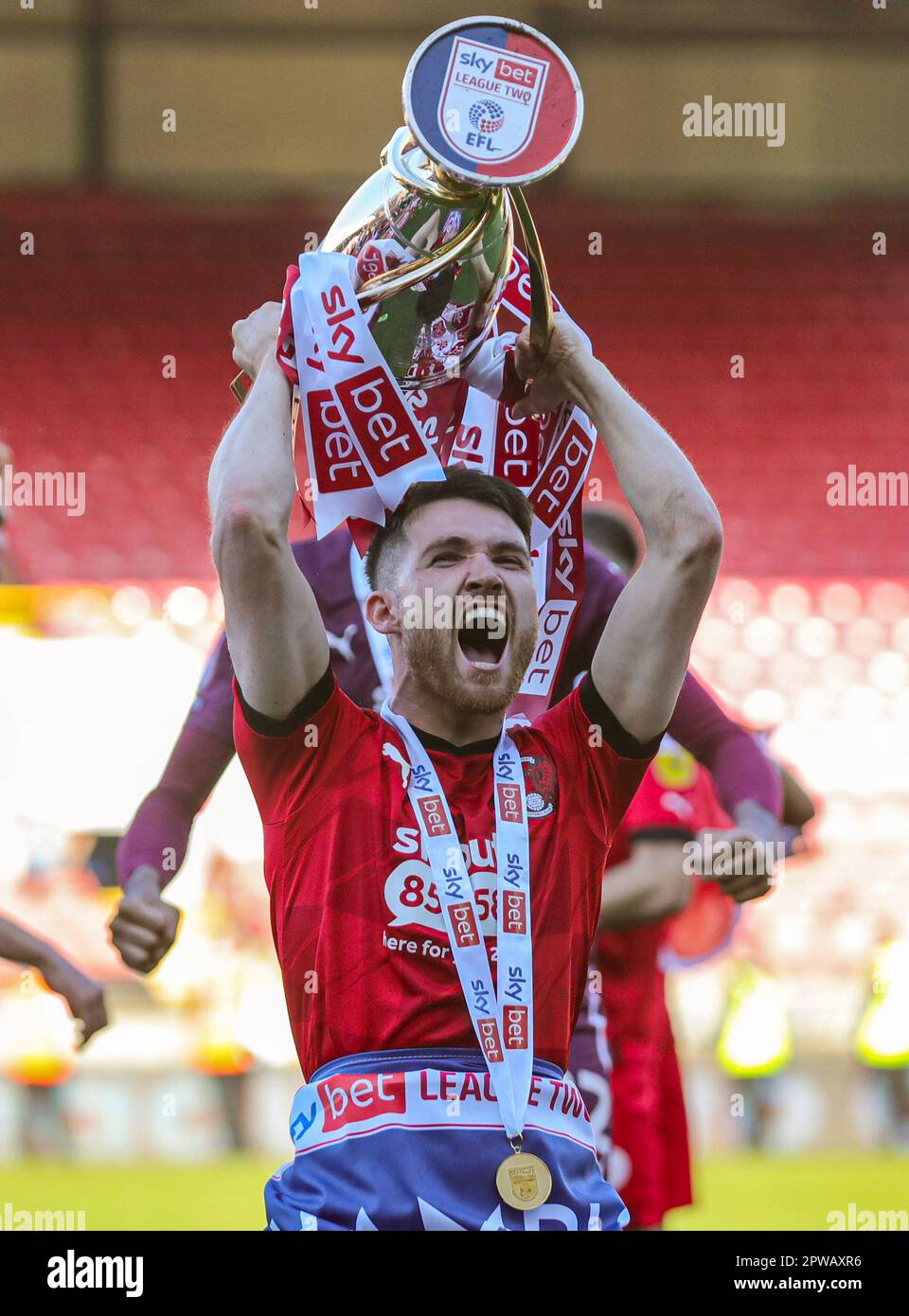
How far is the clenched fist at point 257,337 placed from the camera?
212 cm

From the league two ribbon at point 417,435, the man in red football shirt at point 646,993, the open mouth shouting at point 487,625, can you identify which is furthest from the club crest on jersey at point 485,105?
the man in red football shirt at point 646,993

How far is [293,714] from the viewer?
200 cm

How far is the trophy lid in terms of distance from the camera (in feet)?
6.49

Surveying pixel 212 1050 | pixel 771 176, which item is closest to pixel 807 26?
pixel 771 176

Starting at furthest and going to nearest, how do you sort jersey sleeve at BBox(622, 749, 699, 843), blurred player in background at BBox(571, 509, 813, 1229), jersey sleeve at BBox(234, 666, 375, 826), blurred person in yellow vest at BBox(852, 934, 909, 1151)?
1. blurred person in yellow vest at BBox(852, 934, 909, 1151)
2. jersey sleeve at BBox(622, 749, 699, 843)
3. blurred player in background at BBox(571, 509, 813, 1229)
4. jersey sleeve at BBox(234, 666, 375, 826)

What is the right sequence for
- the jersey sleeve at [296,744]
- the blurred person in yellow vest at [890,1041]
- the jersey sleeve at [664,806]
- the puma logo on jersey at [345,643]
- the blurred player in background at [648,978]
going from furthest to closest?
the blurred person in yellow vest at [890,1041] < the jersey sleeve at [664,806] < the blurred player in background at [648,978] < the puma logo on jersey at [345,643] < the jersey sleeve at [296,744]

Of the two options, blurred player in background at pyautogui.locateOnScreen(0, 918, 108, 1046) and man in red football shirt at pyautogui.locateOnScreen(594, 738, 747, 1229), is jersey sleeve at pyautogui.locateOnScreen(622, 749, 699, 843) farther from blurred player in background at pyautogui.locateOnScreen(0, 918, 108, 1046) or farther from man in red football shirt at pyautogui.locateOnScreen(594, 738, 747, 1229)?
blurred player in background at pyautogui.locateOnScreen(0, 918, 108, 1046)

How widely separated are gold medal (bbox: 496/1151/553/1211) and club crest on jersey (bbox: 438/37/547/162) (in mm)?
1063

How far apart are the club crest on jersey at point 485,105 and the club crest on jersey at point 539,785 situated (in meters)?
0.67

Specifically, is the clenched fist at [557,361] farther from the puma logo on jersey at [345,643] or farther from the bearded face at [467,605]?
the puma logo on jersey at [345,643]

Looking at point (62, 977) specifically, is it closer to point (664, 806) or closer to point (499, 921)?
point (499, 921)

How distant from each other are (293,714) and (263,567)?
0.56 ft

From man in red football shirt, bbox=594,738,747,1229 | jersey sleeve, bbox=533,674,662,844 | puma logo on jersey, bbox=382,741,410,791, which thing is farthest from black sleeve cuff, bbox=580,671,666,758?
man in red football shirt, bbox=594,738,747,1229

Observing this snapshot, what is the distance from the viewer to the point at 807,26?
7258 mm
